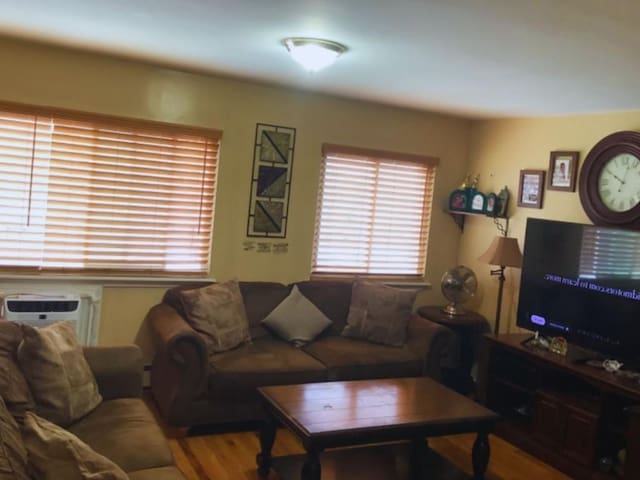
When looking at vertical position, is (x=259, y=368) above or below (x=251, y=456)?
above

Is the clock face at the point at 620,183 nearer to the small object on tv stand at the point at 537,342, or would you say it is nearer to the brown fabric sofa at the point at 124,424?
the small object on tv stand at the point at 537,342

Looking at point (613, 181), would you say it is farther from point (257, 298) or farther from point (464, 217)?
point (257, 298)

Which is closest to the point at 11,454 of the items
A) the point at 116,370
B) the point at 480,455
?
the point at 116,370

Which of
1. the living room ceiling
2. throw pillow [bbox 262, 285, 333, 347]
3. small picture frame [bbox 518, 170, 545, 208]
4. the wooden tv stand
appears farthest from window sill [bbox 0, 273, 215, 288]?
small picture frame [bbox 518, 170, 545, 208]

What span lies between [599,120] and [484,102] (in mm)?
800

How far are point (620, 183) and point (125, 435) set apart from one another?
133 inches

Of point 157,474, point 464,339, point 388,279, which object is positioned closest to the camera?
point 157,474

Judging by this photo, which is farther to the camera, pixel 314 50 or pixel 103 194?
pixel 103 194

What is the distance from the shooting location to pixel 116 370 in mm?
2955

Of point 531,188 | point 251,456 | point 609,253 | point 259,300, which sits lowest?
point 251,456

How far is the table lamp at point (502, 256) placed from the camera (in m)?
4.61

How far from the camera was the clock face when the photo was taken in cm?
389

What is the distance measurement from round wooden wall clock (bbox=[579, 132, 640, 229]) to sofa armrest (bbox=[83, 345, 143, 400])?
3097mm

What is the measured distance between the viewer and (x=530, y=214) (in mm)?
Result: 4762
